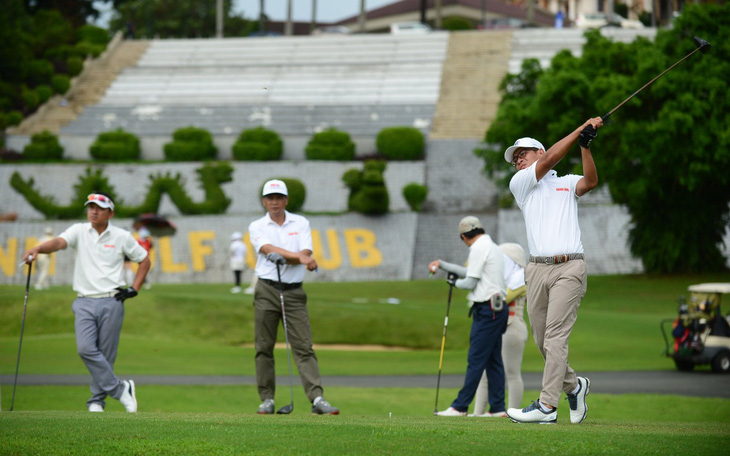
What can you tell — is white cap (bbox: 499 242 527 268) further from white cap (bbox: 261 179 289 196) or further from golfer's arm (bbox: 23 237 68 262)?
golfer's arm (bbox: 23 237 68 262)

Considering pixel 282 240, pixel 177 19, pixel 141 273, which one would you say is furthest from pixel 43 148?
pixel 177 19

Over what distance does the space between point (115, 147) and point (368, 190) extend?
1282 centimetres

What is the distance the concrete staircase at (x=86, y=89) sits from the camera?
5394cm

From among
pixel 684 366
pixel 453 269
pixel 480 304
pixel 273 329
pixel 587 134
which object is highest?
pixel 587 134

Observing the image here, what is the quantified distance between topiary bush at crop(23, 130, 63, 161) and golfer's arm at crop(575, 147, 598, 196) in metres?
43.1

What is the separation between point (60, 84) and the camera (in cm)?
5672

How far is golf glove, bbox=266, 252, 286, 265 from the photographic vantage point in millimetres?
9961

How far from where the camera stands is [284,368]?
1847cm

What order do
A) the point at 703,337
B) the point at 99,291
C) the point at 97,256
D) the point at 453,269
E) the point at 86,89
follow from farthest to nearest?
the point at 86,89 < the point at 703,337 < the point at 453,269 < the point at 97,256 < the point at 99,291

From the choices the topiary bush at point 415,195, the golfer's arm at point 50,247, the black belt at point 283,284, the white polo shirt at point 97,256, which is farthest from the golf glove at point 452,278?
the topiary bush at point 415,195

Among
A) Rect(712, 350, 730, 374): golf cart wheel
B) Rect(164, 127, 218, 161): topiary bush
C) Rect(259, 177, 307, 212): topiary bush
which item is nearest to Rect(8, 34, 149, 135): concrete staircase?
Rect(164, 127, 218, 161): topiary bush

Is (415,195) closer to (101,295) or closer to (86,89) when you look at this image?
(86,89)

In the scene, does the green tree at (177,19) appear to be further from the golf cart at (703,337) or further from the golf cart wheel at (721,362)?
the golf cart wheel at (721,362)

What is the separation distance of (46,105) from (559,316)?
51538 mm
